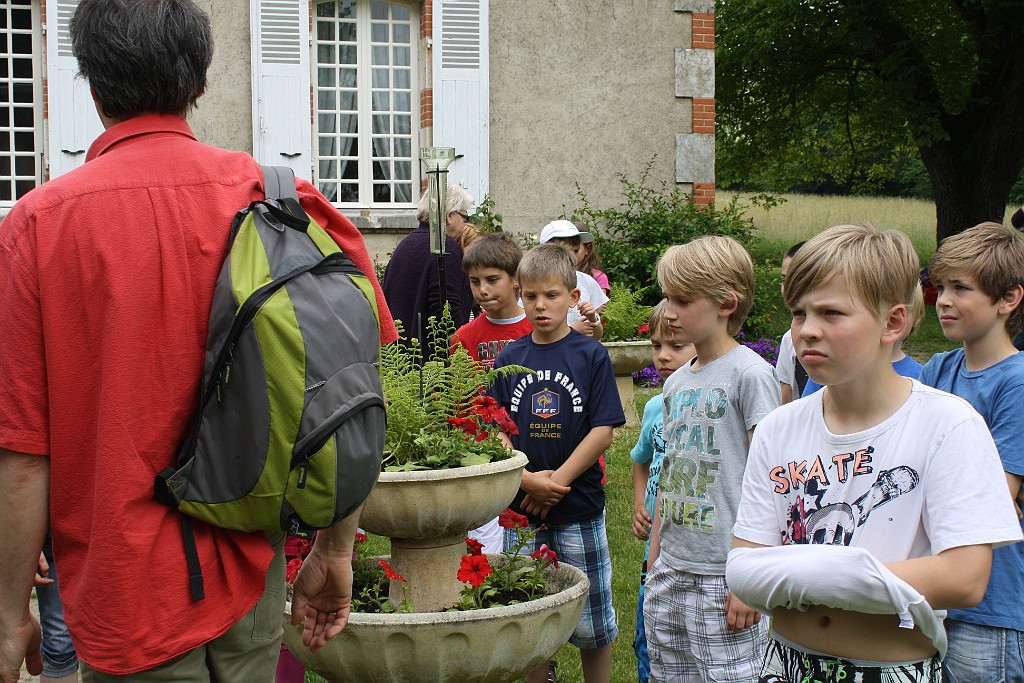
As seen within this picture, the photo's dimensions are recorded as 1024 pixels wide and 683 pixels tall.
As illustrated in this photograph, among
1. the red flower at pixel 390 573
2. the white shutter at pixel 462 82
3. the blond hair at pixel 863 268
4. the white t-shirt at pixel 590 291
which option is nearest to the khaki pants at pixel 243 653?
the red flower at pixel 390 573

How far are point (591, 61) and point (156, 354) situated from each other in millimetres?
10293

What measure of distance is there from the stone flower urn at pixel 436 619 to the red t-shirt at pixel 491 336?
4.70ft

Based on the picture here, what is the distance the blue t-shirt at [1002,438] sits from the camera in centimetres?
263

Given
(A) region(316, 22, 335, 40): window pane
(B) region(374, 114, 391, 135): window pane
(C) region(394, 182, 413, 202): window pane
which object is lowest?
(C) region(394, 182, 413, 202): window pane

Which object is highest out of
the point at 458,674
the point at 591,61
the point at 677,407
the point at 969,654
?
the point at 591,61

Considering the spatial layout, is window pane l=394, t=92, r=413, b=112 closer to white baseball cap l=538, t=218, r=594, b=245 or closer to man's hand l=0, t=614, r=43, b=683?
white baseball cap l=538, t=218, r=594, b=245

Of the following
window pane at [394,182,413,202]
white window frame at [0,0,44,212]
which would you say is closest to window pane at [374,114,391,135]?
window pane at [394,182,413,202]

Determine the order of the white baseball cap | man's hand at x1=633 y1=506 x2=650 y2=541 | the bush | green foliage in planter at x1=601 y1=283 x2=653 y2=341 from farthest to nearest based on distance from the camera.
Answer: the bush < green foliage in planter at x1=601 y1=283 x2=653 y2=341 < the white baseball cap < man's hand at x1=633 y1=506 x2=650 y2=541

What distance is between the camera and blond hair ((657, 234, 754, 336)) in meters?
3.16

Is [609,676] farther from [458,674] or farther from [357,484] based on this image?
[357,484]

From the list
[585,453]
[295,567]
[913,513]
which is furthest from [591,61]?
[913,513]

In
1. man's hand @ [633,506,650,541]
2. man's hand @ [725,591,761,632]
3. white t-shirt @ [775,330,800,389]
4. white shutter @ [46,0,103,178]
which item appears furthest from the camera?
white shutter @ [46,0,103,178]

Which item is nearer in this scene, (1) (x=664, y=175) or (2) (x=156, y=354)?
(2) (x=156, y=354)

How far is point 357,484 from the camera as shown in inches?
77.3
